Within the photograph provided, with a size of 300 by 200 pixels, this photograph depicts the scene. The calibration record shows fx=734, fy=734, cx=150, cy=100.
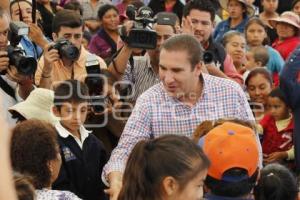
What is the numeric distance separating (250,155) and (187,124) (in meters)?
1.27

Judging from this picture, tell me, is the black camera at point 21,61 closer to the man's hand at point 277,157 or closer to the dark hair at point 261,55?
the man's hand at point 277,157

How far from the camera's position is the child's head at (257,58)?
7.90 metres

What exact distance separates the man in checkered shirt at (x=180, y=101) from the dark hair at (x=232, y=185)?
4.01ft

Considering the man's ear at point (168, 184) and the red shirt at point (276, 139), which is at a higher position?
the man's ear at point (168, 184)

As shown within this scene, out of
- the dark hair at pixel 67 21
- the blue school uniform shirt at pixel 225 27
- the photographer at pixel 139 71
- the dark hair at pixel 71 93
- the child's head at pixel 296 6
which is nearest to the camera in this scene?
the dark hair at pixel 71 93

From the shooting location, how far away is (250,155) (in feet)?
9.34

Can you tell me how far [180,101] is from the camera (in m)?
4.14

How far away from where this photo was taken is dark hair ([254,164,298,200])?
3.32m

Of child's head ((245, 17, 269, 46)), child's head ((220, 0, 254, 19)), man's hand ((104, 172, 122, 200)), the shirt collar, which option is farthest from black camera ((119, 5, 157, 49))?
child's head ((220, 0, 254, 19))

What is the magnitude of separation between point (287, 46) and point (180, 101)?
201 inches

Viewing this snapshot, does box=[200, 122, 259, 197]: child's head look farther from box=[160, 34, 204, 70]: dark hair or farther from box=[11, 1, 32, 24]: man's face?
box=[11, 1, 32, 24]: man's face

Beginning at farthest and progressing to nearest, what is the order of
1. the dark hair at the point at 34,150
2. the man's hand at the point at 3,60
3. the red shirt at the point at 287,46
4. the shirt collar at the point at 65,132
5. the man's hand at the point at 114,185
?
the red shirt at the point at 287,46 < the man's hand at the point at 3,60 < the shirt collar at the point at 65,132 < the man's hand at the point at 114,185 < the dark hair at the point at 34,150

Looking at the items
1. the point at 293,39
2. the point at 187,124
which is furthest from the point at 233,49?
the point at 187,124

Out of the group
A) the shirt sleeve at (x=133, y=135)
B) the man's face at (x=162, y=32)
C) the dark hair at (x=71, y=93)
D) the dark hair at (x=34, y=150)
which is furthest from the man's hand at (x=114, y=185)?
the man's face at (x=162, y=32)
